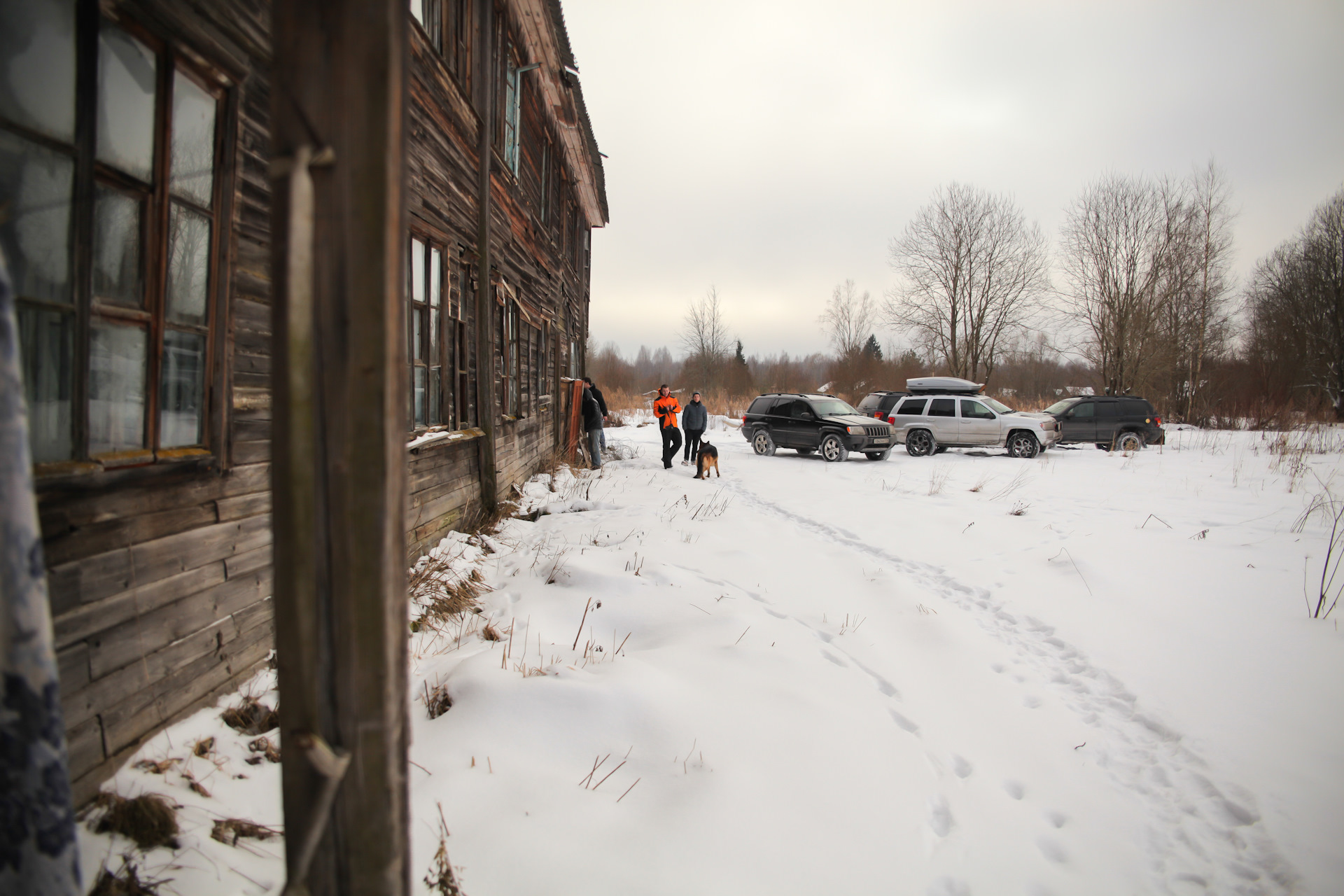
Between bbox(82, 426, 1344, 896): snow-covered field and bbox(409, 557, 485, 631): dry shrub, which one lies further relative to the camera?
bbox(409, 557, 485, 631): dry shrub

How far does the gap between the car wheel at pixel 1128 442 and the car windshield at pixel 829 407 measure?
24.6ft

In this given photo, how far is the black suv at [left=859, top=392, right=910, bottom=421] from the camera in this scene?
54.6 feet

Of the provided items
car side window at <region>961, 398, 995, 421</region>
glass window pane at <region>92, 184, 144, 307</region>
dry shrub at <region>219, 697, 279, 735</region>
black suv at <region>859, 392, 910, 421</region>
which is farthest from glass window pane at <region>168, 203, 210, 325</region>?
car side window at <region>961, 398, 995, 421</region>

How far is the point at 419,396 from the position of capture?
16.2 feet

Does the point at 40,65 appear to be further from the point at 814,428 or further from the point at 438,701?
the point at 814,428

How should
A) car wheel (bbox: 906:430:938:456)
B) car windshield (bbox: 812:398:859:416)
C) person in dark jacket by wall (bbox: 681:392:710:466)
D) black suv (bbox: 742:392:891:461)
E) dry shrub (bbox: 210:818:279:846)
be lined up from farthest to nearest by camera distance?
car wheel (bbox: 906:430:938:456)
car windshield (bbox: 812:398:859:416)
black suv (bbox: 742:392:891:461)
person in dark jacket by wall (bbox: 681:392:710:466)
dry shrub (bbox: 210:818:279:846)

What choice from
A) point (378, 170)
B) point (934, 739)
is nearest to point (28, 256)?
point (378, 170)

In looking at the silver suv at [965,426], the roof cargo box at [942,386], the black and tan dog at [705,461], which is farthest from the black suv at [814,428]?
the roof cargo box at [942,386]

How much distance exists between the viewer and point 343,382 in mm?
1131

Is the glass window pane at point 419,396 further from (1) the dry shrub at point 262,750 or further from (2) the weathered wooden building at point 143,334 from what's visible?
(1) the dry shrub at point 262,750

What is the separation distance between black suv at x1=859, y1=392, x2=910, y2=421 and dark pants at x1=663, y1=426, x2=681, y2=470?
6.55 metres

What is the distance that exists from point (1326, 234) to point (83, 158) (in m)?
41.8

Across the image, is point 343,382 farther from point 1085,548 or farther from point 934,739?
→ point 1085,548

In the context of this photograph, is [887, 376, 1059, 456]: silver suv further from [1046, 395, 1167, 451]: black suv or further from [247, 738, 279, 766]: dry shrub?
[247, 738, 279, 766]: dry shrub
